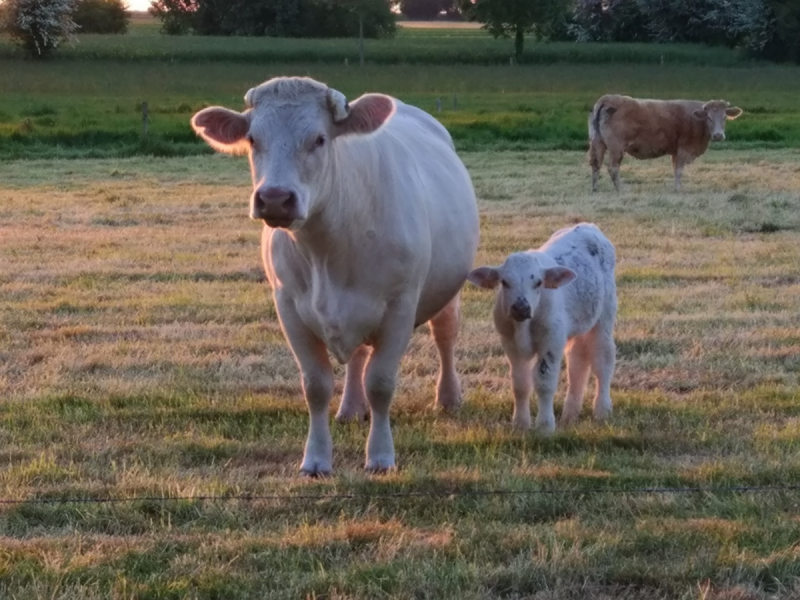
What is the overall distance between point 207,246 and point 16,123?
53.4 ft

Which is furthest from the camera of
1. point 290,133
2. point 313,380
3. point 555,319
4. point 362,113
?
point 555,319

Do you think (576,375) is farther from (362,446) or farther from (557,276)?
(362,446)

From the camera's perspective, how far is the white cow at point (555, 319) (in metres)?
5.89

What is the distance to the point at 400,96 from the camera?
128 feet

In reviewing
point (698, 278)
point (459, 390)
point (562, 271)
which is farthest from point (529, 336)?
point (698, 278)

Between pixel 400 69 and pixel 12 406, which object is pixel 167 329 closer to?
pixel 12 406

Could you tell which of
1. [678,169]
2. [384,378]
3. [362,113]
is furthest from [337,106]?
[678,169]

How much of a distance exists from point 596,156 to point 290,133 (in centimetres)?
1360

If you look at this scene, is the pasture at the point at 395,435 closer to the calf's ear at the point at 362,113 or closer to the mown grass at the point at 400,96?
the calf's ear at the point at 362,113

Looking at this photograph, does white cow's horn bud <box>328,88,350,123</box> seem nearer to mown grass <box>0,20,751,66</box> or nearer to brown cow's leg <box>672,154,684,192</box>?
brown cow's leg <box>672,154,684,192</box>

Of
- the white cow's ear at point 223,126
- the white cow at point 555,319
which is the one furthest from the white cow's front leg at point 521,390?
the white cow's ear at point 223,126

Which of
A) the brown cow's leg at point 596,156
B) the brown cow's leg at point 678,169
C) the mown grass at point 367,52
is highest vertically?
the brown cow's leg at point 596,156

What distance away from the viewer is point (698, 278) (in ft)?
33.3

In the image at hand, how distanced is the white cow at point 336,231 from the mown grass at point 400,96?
17.6m
